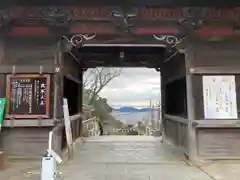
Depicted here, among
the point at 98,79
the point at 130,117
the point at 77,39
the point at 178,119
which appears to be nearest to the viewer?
the point at 77,39

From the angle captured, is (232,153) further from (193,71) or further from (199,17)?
(199,17)

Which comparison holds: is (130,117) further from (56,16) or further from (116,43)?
(56,16)

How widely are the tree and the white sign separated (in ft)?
38.4

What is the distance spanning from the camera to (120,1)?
4730mm

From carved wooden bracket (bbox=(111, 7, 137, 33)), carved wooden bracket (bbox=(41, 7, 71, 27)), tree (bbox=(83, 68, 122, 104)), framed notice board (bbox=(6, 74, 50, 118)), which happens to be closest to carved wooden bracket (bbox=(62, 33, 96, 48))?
carved wooden bracket (bbox=(41, 7, 71, 27))

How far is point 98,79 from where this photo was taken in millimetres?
17328

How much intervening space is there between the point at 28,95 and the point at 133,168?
234 centimetres

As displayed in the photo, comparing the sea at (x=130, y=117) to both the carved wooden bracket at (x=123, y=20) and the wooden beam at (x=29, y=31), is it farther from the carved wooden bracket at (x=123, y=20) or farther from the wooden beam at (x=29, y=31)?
the wooden beam at (x=29, y=31)

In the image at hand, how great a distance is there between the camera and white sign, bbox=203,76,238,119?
5.30 meters

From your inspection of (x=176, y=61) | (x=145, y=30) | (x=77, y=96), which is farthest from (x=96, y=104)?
(x=145, y=30)

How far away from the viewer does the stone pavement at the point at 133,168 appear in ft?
13.5

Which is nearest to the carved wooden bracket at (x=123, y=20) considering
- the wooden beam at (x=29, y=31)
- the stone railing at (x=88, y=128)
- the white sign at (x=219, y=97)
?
the wooden beam at (x=29, y=31)

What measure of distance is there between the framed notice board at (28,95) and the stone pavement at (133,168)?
3.59ft

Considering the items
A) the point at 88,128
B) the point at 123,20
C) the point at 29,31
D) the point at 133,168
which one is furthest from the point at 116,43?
the point at 88,128
